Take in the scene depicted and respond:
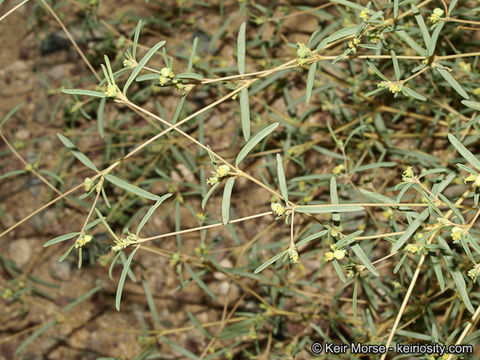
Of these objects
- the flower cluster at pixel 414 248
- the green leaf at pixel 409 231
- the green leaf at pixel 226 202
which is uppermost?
the green leaf at pixel 226 202

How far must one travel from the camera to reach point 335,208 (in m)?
1.19

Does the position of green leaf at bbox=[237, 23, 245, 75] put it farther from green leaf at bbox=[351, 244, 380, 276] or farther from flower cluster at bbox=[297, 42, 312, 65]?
green leaf at bbox=[351, 244, 380, 276]

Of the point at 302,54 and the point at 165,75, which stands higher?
the point at 165,75

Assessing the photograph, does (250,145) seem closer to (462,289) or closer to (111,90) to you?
(111,90)

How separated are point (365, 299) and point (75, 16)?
7.65 ft


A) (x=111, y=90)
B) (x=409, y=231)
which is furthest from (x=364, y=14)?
(x=111, y=90)

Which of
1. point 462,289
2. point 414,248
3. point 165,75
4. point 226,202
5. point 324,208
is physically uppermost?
point 165,75

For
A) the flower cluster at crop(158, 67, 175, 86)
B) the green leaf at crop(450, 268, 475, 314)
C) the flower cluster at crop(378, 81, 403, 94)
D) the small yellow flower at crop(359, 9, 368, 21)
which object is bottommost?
the green leaf at crop(450, 268, 475, 314)

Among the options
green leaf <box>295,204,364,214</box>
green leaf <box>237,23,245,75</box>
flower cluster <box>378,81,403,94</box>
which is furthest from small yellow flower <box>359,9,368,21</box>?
green leaf <box>295,204,364,214</box>

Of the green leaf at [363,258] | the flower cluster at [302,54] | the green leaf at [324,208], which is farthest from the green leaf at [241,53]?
the green leaf at [363,258]

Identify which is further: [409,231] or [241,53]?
[241,53]

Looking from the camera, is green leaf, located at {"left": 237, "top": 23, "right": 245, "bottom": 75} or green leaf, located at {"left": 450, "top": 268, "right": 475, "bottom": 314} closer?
green leaf, located at {"left": 450, "top": 268, "right": 475, "bottom": 314}

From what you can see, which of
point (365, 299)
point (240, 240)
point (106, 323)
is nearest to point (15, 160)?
point (106, 323)

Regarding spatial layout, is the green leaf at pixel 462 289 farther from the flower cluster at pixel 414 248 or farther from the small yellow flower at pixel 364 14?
the small yellow flower at pixel 364 14
